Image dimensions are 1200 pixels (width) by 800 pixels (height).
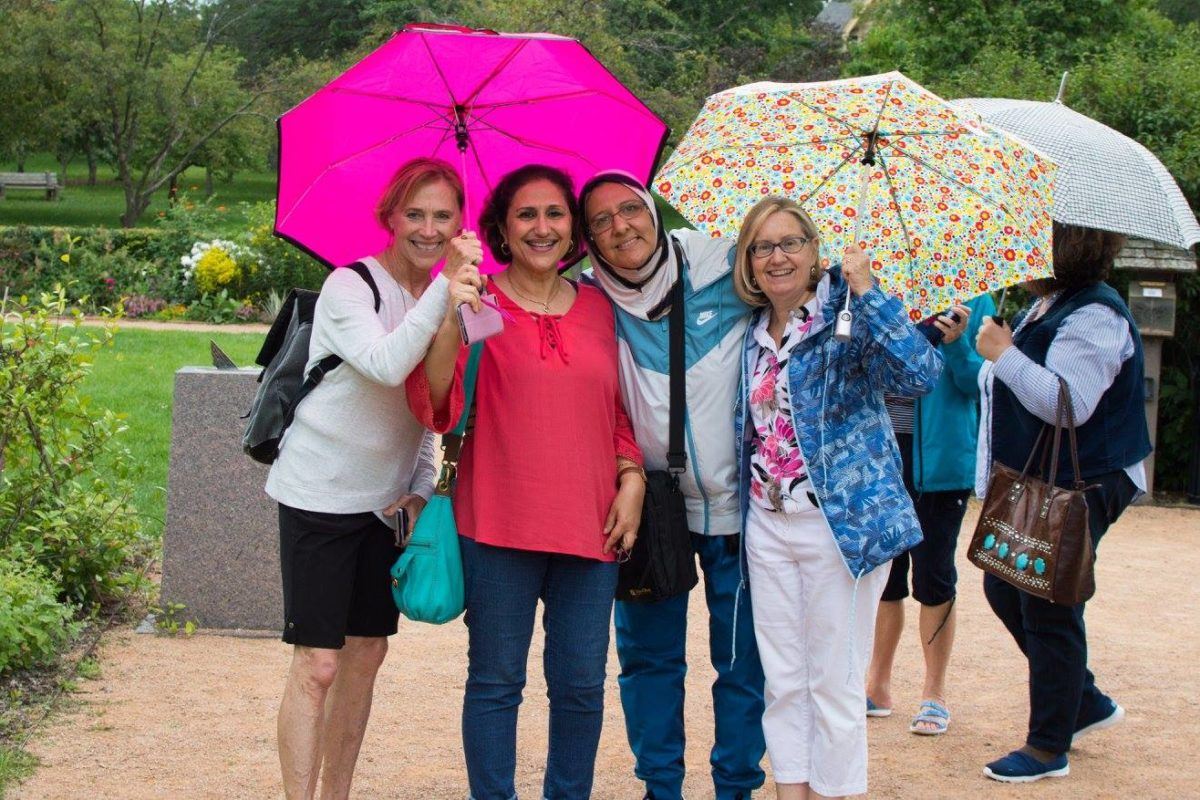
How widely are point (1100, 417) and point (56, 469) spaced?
4.33 m

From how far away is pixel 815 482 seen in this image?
3.62 metres

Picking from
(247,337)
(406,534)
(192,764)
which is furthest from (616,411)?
(247,337)

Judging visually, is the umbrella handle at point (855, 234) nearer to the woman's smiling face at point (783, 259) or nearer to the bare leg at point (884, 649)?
the woman's smiling face at point (783, 259)

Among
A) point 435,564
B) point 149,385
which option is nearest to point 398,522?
point 435,564

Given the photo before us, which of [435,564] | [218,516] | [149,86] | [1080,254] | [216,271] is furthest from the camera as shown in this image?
[149,86]

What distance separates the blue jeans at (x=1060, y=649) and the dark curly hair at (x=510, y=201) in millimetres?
1896

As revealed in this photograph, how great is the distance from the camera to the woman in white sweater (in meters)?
3.52

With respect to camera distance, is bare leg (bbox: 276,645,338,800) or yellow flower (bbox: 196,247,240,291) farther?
yellow flower (bbox: 196,247,240,291)

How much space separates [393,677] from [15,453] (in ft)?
6.32

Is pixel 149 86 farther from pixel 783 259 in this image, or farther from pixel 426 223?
pixel 783 259

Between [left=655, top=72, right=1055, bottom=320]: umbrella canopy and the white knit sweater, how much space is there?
1012 millimetres

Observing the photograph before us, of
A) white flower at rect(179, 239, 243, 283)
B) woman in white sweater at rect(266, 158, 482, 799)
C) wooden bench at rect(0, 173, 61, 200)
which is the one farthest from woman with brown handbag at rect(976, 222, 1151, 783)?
wooden bench at rect(0, 173, 61, 200)

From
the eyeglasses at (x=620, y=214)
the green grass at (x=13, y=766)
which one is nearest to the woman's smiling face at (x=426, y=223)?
the eyeglasses at (x=620, y=214)

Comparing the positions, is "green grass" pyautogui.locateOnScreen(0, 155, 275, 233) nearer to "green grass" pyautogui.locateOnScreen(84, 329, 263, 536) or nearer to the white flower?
the white flower
